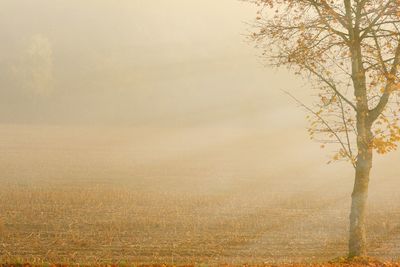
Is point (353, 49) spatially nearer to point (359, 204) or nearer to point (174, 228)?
point (359, 204)

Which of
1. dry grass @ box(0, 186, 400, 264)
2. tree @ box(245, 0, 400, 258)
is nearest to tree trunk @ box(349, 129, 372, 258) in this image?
tree @ box(245, 0, 400, 258)

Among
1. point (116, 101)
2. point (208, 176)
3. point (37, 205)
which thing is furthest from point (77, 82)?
point (37, 205)

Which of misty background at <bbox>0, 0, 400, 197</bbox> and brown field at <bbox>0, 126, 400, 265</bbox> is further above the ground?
misty background at <bbox>0, 0, 400, 197</bbox>

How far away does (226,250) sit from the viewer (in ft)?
59.9

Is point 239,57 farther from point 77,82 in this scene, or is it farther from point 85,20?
point 85,20

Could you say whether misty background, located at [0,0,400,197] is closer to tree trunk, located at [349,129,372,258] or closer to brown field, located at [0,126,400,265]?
brown field, located at [0,126,400,265]

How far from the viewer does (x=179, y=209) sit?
26.0m

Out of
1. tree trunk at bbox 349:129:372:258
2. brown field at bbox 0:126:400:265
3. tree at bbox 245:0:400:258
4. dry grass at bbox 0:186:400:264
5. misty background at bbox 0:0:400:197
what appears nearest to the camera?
tree at bbox 245:0:400:258

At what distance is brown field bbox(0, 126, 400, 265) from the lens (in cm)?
1803

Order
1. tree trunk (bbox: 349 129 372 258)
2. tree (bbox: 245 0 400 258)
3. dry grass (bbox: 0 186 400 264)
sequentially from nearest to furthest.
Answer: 1. tree (bbox: 245 0 400 258)
2. tree trunk (bbox: 349 129 372 258)
3. dry grass (bbox: 0 186 400 264)

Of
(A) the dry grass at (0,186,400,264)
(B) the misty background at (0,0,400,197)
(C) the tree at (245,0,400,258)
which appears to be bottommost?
(A) the dry grass at (0,186,400,264)

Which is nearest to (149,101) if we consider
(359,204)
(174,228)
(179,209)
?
(179,209)

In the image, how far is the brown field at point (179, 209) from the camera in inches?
710

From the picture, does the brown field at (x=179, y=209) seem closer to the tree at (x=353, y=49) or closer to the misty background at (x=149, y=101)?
the misty background at (x=149, y=101)
